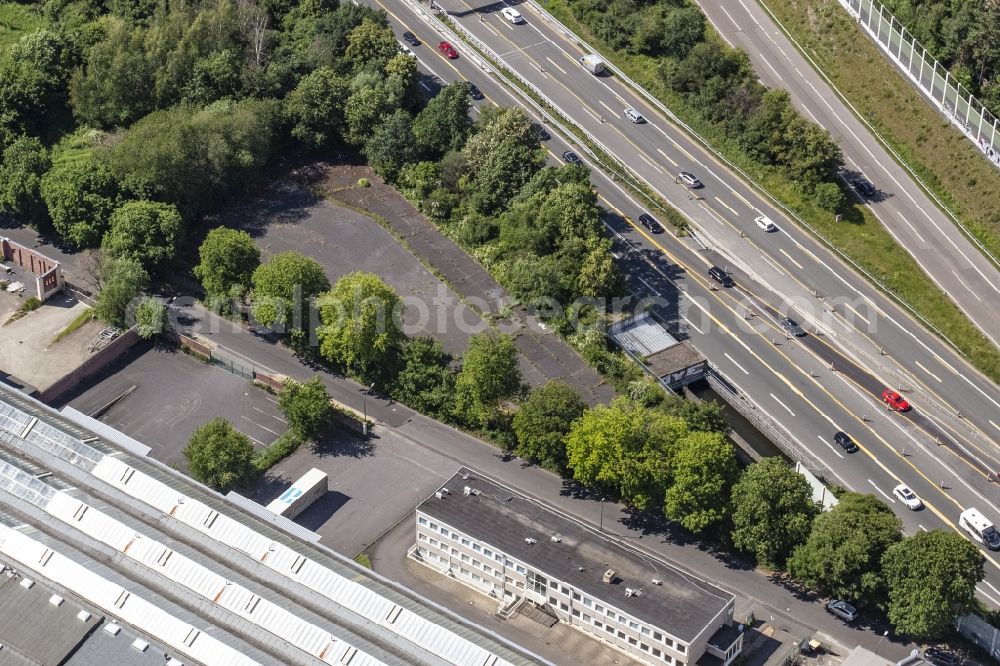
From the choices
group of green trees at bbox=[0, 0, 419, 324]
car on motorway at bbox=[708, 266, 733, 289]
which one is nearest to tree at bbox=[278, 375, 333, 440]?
group of green trees at bbox=[0, 0, 419, 324]

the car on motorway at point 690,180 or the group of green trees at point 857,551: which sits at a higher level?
the car on motorway at point 690,180

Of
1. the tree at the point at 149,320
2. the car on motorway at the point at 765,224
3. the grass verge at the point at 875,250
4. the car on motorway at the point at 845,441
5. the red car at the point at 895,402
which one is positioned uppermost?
the grass verge at the point at 875,250

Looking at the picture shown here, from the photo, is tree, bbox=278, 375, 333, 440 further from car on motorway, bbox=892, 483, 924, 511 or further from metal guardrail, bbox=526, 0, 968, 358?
car on motorway, bbox=892, 483, 924, 511

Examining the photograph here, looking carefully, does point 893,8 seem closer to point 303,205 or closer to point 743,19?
point 743,19

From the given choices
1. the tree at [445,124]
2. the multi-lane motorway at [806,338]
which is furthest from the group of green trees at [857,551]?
the tree at [445,124]

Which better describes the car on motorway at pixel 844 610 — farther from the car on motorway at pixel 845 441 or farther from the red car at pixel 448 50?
the red car at pixel 448 50

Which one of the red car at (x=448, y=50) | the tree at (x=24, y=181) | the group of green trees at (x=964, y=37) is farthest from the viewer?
the red car at (x=448, y=50)
